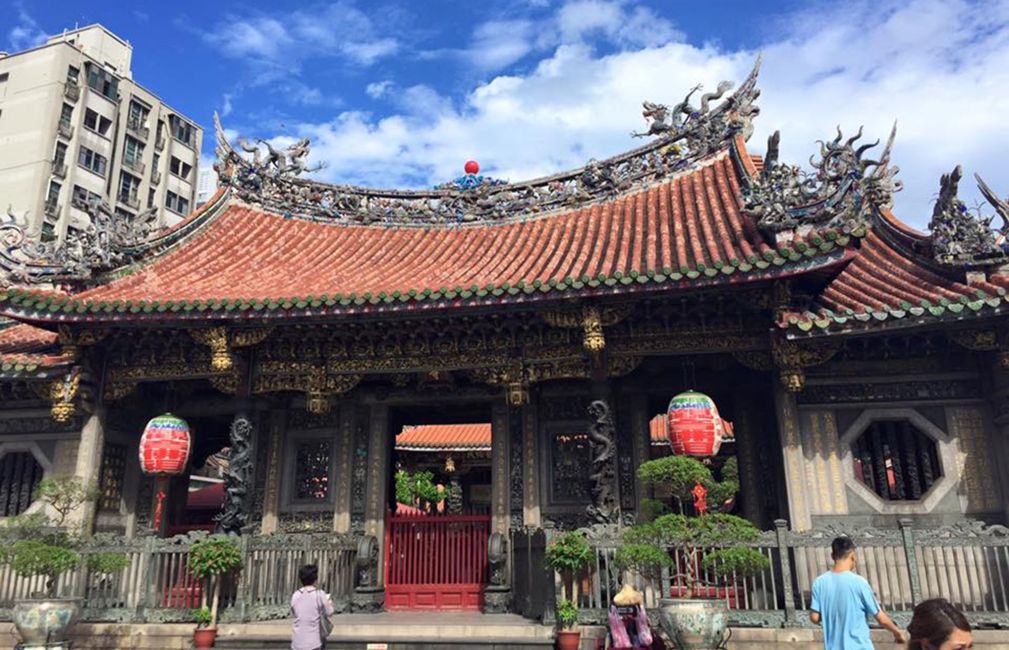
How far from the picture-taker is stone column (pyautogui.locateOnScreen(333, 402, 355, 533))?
1038 cm

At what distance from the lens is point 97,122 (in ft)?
135

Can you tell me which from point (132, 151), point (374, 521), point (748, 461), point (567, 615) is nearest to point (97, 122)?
point (132, 151)


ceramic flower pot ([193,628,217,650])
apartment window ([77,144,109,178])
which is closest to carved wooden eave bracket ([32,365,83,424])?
ceramic flower pot ([193,628,217,650])

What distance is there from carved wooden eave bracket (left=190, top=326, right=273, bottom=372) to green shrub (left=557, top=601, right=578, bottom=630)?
5206 mm

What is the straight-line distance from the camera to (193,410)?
1123cm

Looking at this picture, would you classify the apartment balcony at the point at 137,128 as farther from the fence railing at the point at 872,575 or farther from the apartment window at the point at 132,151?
the fence railing at the point at 872,575

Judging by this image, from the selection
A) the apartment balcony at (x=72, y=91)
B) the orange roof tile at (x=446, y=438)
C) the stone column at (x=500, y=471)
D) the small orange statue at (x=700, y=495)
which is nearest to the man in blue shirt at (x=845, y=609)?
the small orange statue at (x=700, y=495)

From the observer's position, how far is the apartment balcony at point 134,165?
4329 cm

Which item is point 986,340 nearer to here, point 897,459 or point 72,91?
point 897,459

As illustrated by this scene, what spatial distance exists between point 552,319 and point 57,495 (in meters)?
6.40

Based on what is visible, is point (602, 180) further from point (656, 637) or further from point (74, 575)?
point (74, 575)

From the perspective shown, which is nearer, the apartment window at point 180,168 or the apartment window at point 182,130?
the apartment window at point 180,168

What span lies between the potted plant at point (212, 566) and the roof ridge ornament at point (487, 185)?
6.63m

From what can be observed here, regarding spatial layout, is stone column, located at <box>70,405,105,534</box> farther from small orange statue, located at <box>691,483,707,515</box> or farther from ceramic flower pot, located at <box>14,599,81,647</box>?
small orange statue, located at <box>691,483,707,515</box>
